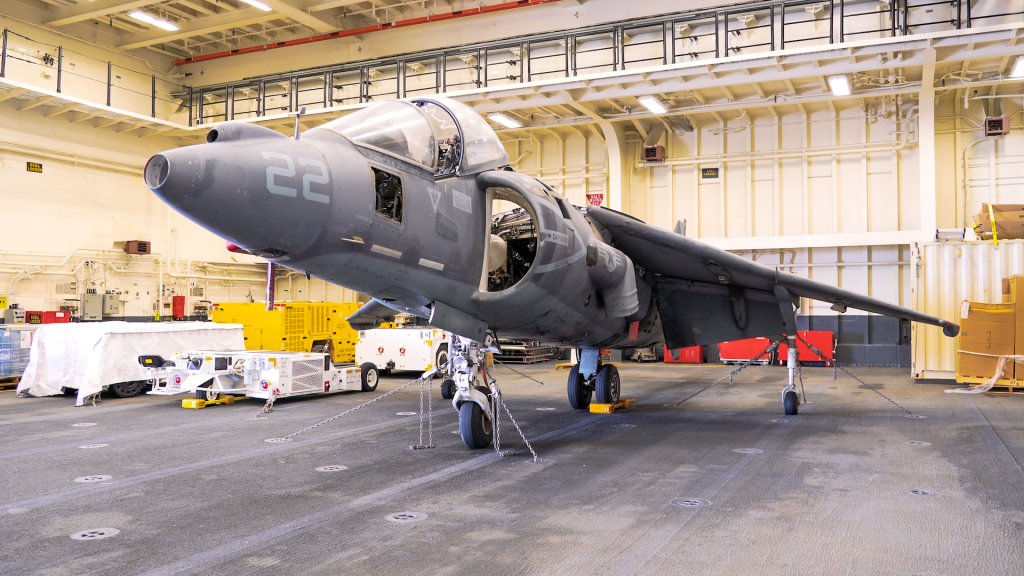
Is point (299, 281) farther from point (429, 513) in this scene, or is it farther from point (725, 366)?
point (429, 513)

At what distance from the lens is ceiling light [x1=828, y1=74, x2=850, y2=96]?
57.0 ft

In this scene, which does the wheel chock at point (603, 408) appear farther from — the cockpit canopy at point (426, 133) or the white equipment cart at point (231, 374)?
the cockpit canopy at point (426, 133)

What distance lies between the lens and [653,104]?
63.7ft

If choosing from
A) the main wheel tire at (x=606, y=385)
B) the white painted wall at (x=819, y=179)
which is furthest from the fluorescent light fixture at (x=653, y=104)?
the main wheel tire at (x=606, y=385)

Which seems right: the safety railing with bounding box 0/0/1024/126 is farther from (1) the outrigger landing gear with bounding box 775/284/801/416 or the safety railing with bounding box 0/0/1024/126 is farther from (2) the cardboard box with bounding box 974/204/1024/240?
(1) the outrigger landing gear with bounding box 775/284/801/416

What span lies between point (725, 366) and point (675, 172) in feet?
22.0

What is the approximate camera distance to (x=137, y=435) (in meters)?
9.11

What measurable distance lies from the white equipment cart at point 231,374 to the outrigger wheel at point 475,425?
215 inches

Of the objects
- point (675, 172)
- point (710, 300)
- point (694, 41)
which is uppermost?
point (694, 41)

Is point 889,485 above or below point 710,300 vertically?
below

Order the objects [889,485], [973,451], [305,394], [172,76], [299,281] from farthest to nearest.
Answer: [299,281], [172,76], [305,394], [973,451], [889,485]

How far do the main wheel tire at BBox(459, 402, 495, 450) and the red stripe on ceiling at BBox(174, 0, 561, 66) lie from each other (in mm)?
17565

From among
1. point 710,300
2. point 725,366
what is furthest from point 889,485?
point 725,366

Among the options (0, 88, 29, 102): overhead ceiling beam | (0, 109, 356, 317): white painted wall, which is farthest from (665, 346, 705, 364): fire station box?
(0, 88, 29, 102): overhead ceiling beam
